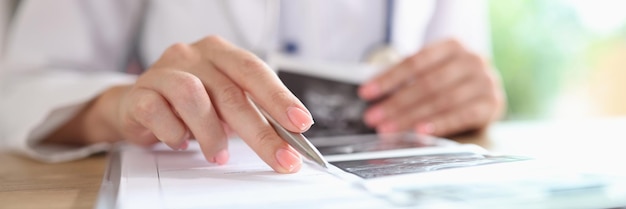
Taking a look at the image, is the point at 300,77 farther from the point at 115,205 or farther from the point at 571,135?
the point at 115,205

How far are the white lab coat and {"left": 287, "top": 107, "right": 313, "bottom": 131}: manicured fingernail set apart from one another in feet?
0.92

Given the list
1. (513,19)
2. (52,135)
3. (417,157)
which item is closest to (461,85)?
(417,157)

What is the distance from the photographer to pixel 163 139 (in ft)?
1.79

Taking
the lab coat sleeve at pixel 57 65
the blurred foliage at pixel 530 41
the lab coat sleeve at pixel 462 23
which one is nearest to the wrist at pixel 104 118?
the lab coat sleeve at pixel 57 65

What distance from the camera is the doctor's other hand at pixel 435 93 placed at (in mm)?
829

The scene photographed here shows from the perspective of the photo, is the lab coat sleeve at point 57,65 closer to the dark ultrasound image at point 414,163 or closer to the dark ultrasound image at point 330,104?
the dark ultrasound image at point 330,104

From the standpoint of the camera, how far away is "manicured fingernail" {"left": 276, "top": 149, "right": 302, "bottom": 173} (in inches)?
18.5

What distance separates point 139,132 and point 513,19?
2659 millimetres

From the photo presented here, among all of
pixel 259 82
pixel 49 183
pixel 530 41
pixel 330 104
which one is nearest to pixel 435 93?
pixel 330 104

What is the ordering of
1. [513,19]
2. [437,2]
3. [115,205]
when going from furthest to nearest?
[513,19]
[437,2]
[115,205]

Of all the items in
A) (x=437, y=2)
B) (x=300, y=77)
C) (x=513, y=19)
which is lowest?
(x=300, y=77)

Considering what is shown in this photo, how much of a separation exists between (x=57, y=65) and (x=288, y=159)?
1.53 ft

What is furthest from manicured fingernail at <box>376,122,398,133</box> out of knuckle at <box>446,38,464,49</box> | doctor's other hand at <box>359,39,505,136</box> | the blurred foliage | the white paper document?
the blurred foliage

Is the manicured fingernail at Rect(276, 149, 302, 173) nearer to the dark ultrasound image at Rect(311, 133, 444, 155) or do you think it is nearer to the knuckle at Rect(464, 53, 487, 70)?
the dark ultrasound image at Rect(311, 133, 444, 155)
